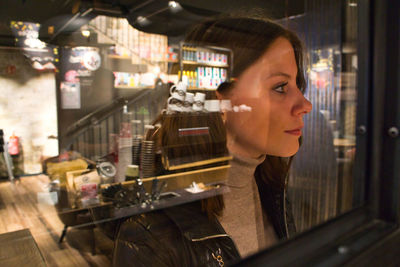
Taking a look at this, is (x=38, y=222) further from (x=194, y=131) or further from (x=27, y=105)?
(x=194, y=131)

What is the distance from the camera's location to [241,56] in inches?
27.6

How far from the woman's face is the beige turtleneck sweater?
0.14 feet

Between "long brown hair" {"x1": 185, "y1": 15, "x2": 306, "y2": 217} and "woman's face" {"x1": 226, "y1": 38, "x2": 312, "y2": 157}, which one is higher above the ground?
"long brown hair" {"x1": 185, "y1": 15, "x2": 306, "y2": 217}

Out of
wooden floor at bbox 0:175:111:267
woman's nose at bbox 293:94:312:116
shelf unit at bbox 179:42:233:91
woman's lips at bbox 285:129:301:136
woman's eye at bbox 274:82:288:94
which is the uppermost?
shelf unit at bbox 179:42:233:91

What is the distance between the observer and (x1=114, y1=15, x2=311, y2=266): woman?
26.5 inches

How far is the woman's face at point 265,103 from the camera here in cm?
69

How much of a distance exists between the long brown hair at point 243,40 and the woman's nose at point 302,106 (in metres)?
0.03

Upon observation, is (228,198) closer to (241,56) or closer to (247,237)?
(247,237)

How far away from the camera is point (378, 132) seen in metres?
0.90

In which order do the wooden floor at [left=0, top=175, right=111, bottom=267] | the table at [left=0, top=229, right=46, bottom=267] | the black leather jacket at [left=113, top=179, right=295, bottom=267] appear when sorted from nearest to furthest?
the table at [left=0, top=229, right=46, bottom=267], the black leather jacket at [left=113, top=179, right=295, bottom=267], the wooden floor at [left=0, top=175, right=111, bottom=267]

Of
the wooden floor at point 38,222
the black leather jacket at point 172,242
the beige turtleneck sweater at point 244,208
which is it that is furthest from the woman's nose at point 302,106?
the wooden floor at point 38,222

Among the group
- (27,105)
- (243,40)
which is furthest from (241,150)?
(27,105)

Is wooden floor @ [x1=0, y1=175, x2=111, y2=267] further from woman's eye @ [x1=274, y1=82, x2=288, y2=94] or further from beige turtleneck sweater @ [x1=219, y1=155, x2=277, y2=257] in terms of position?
woman's eye @ [x1=274, y1=82, x2=288, y2=94]

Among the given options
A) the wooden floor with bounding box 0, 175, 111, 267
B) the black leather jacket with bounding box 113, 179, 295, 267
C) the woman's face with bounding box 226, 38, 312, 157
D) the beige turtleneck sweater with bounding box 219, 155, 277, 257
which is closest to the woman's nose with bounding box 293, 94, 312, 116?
the woman's face with bounding box 226, 38, 312, 157
